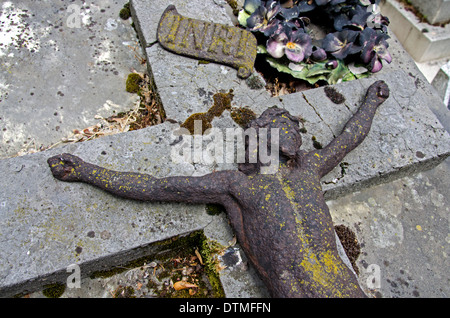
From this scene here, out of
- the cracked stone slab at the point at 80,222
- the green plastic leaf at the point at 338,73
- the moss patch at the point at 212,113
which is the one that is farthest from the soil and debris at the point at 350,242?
the green plastic leaf at the point at 338,73

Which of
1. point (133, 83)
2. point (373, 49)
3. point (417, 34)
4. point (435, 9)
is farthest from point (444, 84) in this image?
point (133, 83)

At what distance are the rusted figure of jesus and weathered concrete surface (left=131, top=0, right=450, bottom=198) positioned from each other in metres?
0.28

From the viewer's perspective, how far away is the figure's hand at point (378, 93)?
2865 millimetres

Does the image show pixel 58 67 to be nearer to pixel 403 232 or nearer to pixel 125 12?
pixel 125 12

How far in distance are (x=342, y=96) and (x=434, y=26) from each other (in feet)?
8.43

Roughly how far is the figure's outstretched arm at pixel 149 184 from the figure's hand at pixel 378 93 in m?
1.34

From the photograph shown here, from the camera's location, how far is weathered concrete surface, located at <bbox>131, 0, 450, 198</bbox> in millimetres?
2805

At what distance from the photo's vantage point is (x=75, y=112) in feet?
10.1

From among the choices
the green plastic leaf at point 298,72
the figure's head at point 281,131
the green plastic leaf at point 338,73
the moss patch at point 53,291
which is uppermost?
the figure's head at point 281,131

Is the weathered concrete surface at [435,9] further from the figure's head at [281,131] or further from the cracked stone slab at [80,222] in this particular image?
the cracked stone slab at [80,222]

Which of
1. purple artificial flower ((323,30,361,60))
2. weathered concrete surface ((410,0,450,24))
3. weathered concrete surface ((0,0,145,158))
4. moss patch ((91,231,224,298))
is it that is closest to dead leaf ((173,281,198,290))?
moss patch ((91,231,224,298))

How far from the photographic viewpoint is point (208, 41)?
3.16 meters

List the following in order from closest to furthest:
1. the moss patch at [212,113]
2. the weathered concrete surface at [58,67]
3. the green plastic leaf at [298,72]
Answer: the moss patch at [212,113] < the weathered concrete surface at [58,67] < the green plastic leaf at [298,72]

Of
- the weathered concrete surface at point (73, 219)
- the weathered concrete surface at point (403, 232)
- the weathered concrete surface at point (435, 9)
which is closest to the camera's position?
the weathered concrete surface at point (73, 219)
